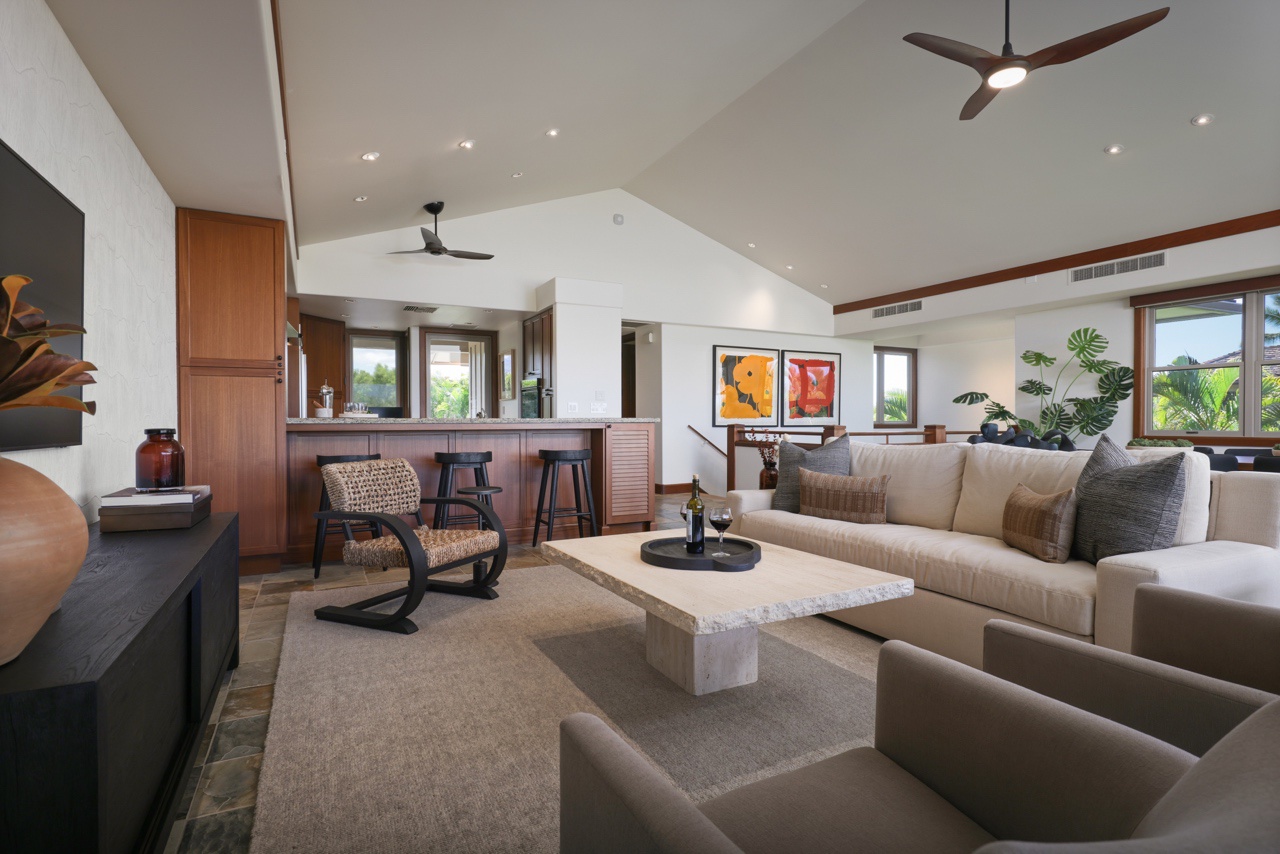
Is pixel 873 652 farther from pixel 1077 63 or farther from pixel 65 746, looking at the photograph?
pixel 1077 63

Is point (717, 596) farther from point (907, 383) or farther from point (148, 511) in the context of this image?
point (907, 383)

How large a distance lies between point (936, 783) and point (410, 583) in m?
2.34

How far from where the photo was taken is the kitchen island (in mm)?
4535

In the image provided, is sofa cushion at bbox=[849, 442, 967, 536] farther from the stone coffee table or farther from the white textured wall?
the white textured wall

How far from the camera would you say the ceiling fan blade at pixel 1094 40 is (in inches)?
118

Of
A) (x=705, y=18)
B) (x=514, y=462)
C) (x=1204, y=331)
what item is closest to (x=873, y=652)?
(x=514, y=462)

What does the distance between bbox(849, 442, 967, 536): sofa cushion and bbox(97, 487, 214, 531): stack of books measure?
324 centimetres

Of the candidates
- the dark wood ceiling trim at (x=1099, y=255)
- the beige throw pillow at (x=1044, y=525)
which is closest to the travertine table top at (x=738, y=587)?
the beige throw pillow at (x=1044, y=525)

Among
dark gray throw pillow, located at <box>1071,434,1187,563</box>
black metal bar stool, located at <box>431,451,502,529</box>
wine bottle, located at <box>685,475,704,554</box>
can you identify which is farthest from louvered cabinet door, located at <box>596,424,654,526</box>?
dark gray throw pillow, located at <box>1071,434,1187,563</box>

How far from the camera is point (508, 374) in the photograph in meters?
9.01

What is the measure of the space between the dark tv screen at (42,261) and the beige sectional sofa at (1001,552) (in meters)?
3.02

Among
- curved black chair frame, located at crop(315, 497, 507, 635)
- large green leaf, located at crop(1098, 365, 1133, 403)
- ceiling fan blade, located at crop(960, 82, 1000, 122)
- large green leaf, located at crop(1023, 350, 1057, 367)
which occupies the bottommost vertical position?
curved black chair frame, located at crop(315, 497, 507, 635)

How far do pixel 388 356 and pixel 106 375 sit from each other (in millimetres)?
6808

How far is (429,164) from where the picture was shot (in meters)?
5.04
